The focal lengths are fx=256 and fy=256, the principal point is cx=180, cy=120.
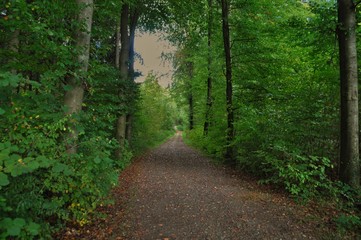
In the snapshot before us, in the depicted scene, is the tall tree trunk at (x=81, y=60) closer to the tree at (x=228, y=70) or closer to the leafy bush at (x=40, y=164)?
the leafy bush at (x=40, y=164)

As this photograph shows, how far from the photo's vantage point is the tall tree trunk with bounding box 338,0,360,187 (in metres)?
5.54

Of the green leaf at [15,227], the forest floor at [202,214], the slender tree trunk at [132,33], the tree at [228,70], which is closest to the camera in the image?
the green leaf at [15,227]

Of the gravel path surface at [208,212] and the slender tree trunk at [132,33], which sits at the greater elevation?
the slender tree trunk at [132,33]

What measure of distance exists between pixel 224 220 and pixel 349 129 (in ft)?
11.0

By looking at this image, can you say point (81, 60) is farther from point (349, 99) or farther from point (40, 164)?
point (349, 99)

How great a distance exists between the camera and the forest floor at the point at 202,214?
4629mm

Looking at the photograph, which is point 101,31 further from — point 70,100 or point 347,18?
point 347,18

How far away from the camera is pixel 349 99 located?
5574mm

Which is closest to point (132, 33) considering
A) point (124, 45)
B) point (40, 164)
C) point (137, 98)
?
point (124, 45)

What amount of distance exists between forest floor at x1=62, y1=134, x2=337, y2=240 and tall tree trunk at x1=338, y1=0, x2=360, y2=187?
1.23 metres

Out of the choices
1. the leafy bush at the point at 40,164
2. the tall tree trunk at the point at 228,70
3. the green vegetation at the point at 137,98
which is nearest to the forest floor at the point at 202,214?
the green vegetation at the point at 137,98

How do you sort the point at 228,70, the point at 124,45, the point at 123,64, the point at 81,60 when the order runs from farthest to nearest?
the point at 228,70
the point at 124,45
the point at 123,64
the point at 81,60

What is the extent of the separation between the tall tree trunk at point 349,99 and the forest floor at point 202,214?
1226mm

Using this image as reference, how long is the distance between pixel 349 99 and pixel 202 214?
4062 millimetres
